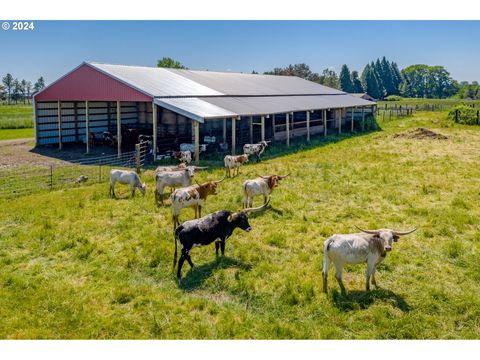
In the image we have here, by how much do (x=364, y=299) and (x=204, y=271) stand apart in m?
3.26

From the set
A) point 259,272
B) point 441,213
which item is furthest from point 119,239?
point 441,213

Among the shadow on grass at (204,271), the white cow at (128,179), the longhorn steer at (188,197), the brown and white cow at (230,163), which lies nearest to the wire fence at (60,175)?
the white cow at (128,179)

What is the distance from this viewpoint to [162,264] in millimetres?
9609

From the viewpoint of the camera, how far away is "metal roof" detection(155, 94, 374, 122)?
2355cm

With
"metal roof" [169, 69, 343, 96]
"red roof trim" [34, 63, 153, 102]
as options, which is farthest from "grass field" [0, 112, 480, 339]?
"metal roof" [169, 69, 343, 96]

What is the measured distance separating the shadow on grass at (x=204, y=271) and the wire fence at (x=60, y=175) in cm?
1000

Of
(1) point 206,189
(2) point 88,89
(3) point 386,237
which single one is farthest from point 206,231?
(2) point 88,89

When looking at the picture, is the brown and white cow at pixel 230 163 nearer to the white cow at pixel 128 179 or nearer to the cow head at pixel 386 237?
the white cow at pixel 128 179

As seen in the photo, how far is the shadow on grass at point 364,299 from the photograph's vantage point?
7711 millimetres

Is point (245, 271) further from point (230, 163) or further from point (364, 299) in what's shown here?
point (230, 163)

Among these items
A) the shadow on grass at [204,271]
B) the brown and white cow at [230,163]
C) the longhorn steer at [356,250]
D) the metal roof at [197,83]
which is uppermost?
the metal roof at [197,83]

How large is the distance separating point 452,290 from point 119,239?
7.61 meters

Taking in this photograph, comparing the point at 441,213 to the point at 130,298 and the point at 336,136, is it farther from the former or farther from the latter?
the point at 336,136

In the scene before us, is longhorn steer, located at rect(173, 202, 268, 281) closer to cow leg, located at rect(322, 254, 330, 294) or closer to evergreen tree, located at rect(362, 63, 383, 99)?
cow leg, located at rect(322, 254, 330, 294)
